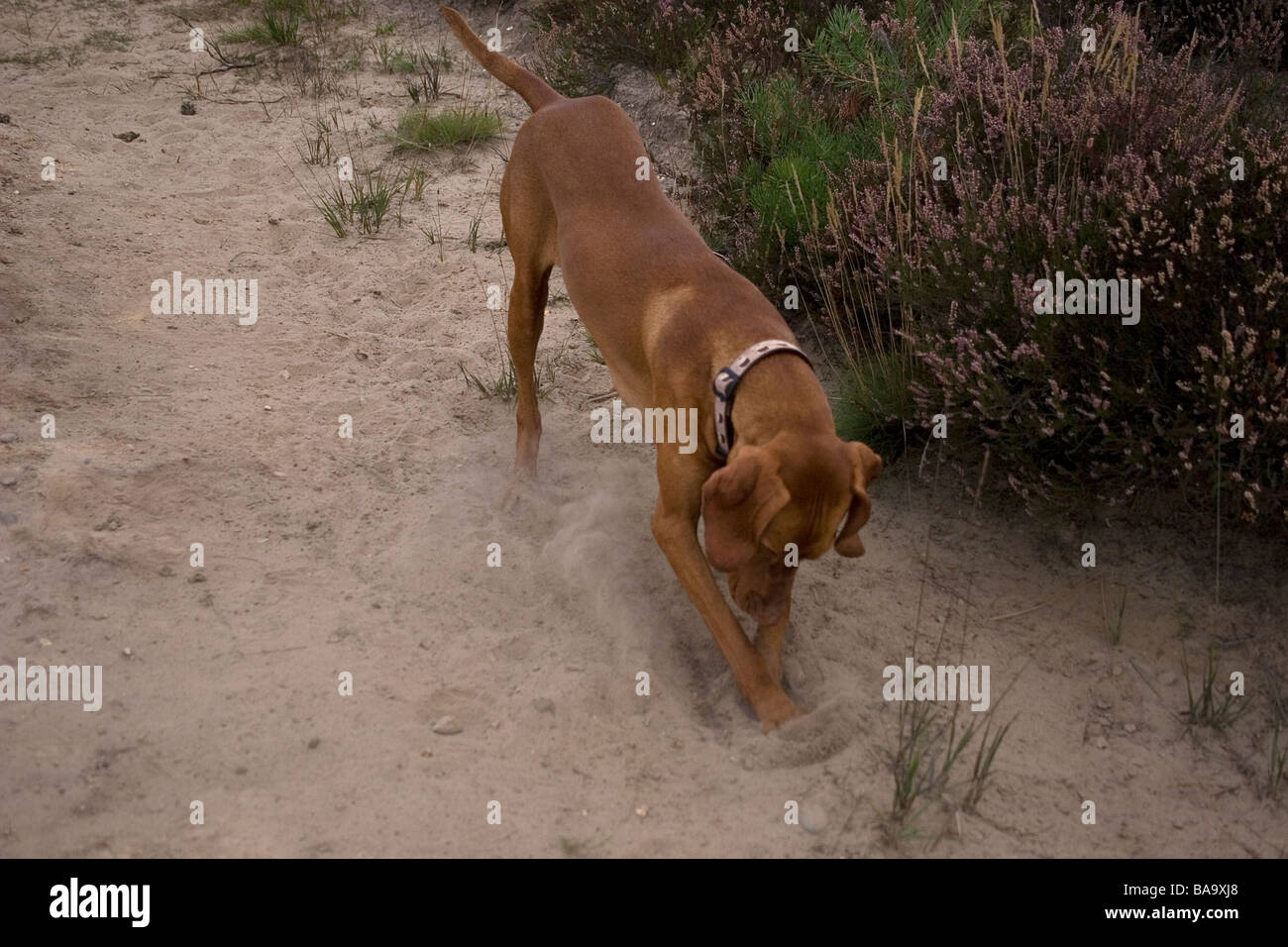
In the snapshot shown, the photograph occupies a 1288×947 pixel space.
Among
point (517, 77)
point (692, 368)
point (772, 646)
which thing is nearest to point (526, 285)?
point (517, 77)

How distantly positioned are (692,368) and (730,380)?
0.95 feet

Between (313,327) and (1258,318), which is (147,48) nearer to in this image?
(313,327)

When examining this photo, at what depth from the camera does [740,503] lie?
2.74 metres

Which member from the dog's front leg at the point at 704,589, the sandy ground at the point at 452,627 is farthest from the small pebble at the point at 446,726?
the dog's front leg at the point at 704,589

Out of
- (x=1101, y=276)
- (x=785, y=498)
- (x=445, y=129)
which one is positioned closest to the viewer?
(x=785, y=498)

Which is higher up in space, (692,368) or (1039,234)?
(1039,234)

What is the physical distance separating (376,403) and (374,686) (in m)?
Result: 1.75

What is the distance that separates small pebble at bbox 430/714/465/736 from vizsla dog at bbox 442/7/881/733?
30.9 inches

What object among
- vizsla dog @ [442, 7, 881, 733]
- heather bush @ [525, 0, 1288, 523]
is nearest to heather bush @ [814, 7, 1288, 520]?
heather bush @ [525, 0, 1288, 523]

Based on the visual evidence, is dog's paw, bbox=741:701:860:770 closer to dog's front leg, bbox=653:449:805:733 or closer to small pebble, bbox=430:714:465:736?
dog's front leg, bbox=653:449:805:733

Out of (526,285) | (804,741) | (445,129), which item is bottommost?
(804,741)

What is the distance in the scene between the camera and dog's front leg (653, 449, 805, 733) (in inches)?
127

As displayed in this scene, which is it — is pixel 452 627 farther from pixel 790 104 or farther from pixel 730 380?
pixel 790 104

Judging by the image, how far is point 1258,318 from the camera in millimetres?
3381
